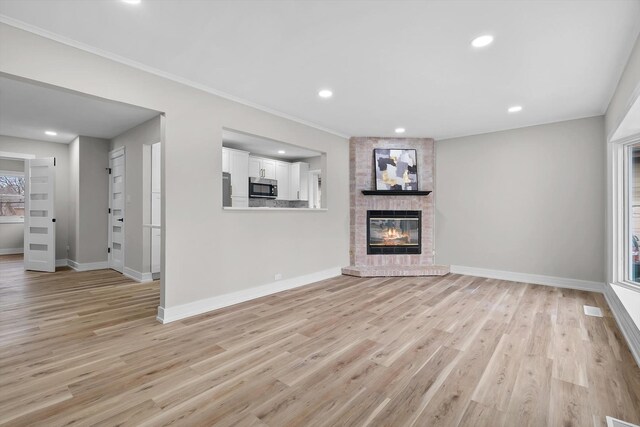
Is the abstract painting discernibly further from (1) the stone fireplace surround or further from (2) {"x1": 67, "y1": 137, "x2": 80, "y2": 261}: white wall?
(2) {"x1": 67, "y1": 137, "x2": 80, "y2": 261}: white wall

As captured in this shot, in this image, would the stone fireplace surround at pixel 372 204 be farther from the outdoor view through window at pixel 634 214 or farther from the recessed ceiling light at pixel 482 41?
the recessed ceiling light at pixel 482 41

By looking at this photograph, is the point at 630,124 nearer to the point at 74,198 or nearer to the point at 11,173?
the point at 74,198

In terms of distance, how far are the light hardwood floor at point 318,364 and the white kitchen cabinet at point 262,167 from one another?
396 cm

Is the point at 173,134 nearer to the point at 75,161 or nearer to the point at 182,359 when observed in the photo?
the point at 182,359

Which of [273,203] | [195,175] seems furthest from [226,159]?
[195,175]

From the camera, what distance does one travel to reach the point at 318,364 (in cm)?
224

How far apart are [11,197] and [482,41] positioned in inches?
441

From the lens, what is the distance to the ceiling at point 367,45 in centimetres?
208

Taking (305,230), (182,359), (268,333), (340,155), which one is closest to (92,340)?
(182,359)

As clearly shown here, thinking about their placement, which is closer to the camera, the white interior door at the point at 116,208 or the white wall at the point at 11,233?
the white interior door at the point at 116,208

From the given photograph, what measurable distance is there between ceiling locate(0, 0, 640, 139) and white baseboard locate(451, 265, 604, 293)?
2.48m

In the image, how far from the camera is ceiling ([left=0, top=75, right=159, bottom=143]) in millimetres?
3693

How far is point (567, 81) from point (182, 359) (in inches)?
180

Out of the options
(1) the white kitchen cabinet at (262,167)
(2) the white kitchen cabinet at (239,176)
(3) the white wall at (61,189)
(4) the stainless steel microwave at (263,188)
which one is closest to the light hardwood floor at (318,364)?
(3) the white wall at (61,189)
